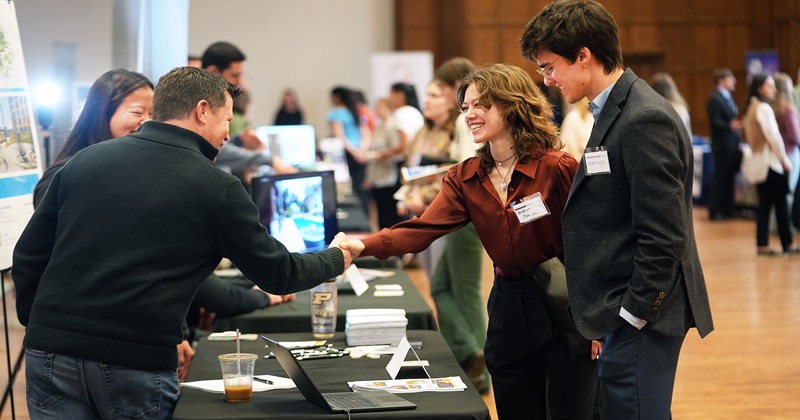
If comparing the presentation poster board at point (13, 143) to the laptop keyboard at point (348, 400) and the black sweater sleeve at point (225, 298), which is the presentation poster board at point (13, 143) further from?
the laptop keyboard at point (348, 400)

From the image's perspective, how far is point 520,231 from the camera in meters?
2.71

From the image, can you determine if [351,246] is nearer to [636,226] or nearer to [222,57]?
[636,226]

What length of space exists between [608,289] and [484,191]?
0.65 metres

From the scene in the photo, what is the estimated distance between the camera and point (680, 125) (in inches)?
85.6

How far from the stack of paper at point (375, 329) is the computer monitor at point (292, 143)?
4.26 m

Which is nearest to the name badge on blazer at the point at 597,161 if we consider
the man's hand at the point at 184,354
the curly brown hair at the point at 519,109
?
the curly brown hair at the point at 519,109

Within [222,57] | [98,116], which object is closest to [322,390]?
[98,116]

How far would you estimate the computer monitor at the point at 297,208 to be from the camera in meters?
3.86

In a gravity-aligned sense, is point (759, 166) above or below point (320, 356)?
above

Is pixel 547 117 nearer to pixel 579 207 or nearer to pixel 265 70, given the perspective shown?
pixel 579 207

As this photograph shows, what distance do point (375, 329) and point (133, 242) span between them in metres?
1.04

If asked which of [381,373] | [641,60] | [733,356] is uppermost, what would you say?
[641,60]

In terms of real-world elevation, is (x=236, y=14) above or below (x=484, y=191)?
above

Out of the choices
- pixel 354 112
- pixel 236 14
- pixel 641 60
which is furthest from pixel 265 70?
pixel 641 60
